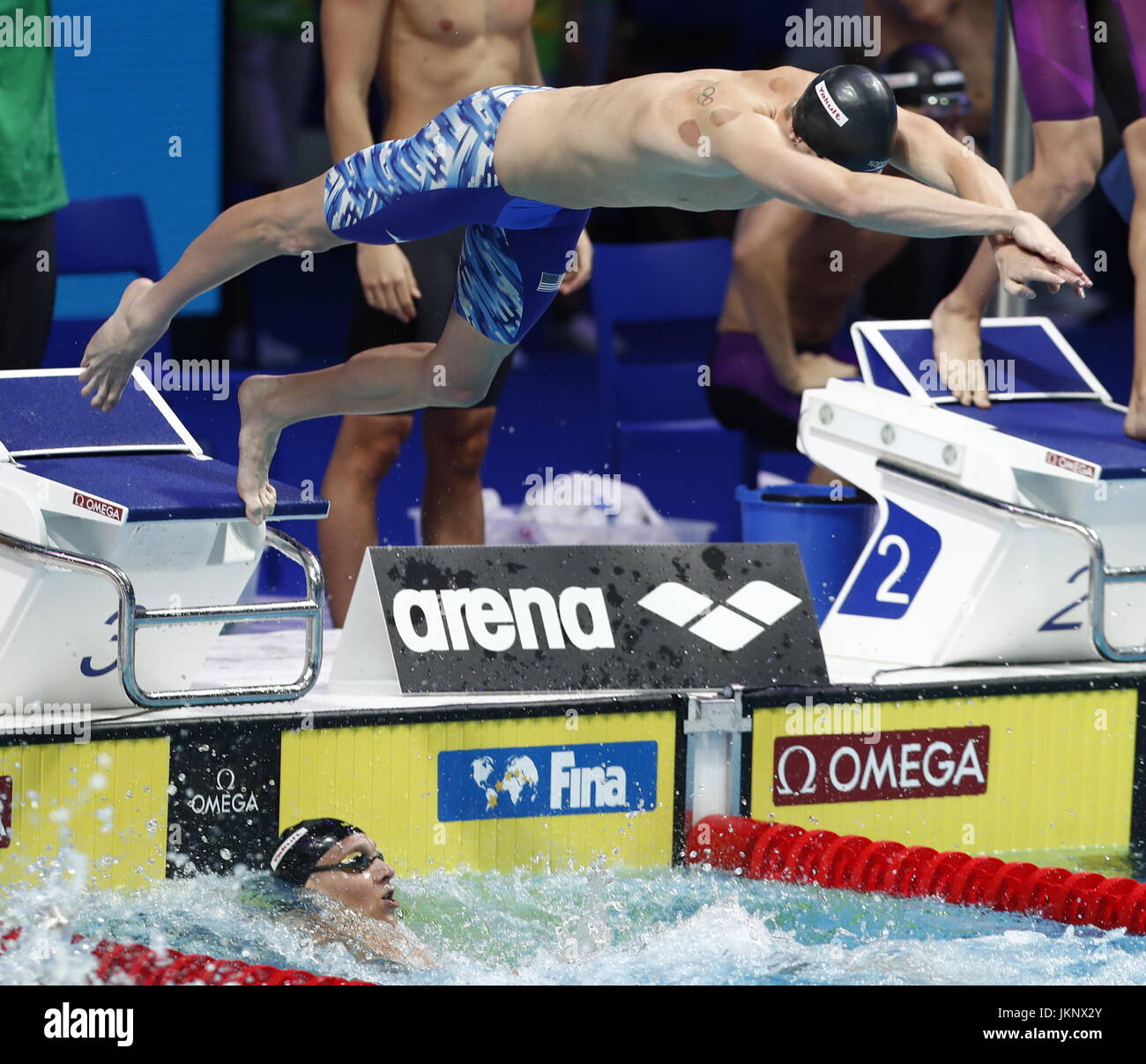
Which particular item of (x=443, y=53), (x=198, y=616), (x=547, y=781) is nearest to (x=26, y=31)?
(x=443, y=53)

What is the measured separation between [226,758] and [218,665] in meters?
0.75

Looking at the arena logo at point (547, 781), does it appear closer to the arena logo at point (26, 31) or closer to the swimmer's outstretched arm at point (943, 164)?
the swimmer's outstretched arm at point (943, 164)

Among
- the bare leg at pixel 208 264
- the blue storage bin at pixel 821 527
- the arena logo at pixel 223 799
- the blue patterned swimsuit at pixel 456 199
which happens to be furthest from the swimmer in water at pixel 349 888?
the blue storage bin at pixel 821 527

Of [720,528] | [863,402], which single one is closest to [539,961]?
[863,402]

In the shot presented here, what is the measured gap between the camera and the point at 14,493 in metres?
4.34

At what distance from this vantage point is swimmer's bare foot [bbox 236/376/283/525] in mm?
4484

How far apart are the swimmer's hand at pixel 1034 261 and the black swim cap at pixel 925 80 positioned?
3.46 m

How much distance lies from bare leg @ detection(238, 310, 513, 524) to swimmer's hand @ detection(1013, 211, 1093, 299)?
153 centimetres

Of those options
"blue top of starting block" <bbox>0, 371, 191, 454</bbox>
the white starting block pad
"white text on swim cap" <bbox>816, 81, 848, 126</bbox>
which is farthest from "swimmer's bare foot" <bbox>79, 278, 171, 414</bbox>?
the white starting block pad

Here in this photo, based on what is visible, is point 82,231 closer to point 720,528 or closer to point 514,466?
point 514,466

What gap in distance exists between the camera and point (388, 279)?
587 cm

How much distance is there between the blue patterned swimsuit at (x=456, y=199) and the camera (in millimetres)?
4227

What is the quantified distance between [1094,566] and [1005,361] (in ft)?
3.30

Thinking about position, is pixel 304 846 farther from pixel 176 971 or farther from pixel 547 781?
pixel 547 781
